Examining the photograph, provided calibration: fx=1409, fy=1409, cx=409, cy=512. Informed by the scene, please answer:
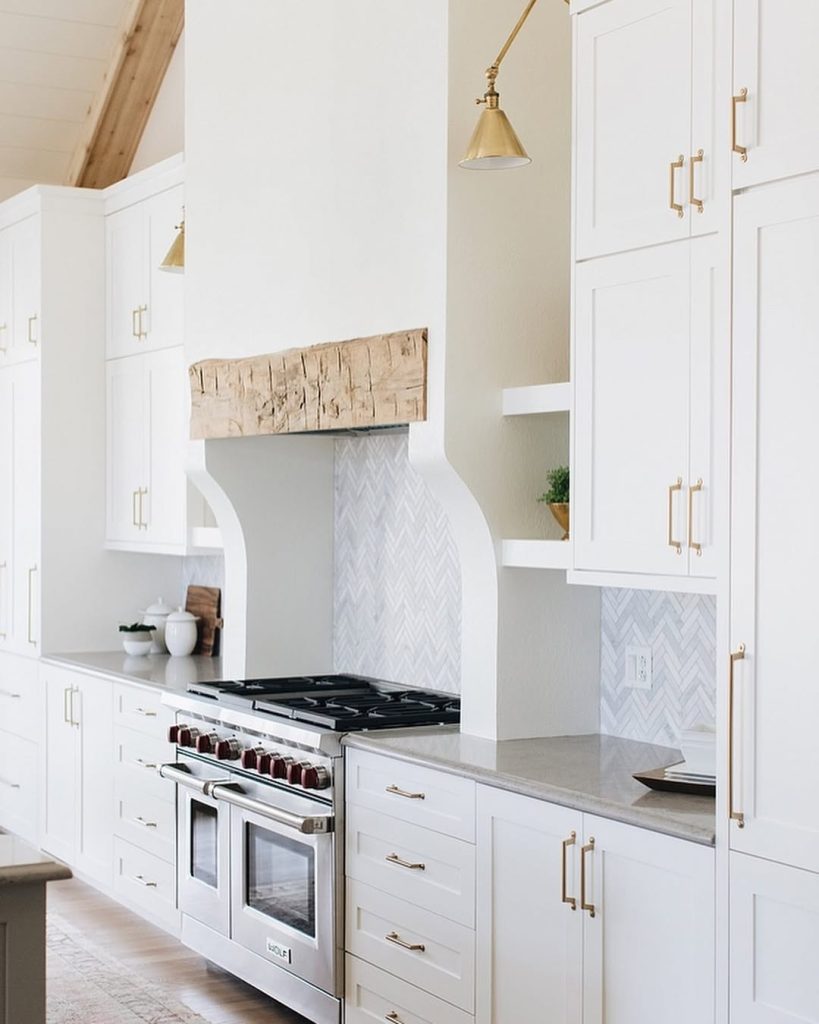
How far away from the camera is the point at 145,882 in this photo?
4945 millimetres

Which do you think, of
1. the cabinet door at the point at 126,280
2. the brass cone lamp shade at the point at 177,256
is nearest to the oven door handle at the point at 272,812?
the brass cone lamp shade at the point at 177,256

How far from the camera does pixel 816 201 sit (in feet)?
Result: 8.02

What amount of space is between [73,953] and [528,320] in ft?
8.64

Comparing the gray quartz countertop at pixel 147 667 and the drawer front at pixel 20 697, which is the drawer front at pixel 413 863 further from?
the drawer front at pixel 20 697

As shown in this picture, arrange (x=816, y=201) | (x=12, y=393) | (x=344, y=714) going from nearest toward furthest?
1. (x=816, y=201)
2. (x=344, y=714)
3. (x=12, y=393)

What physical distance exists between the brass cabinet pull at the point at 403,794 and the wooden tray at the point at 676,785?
655mm

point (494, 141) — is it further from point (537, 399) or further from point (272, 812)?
point (272, 812)

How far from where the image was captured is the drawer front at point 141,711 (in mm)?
4844

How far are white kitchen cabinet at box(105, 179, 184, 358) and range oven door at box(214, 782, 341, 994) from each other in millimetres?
2092

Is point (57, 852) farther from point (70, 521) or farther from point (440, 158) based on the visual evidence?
point (440, 158)

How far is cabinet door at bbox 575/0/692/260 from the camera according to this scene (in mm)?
2855

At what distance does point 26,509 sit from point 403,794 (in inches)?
123

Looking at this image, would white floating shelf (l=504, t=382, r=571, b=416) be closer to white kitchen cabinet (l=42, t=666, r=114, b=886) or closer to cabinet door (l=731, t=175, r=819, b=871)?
cabinet door (l=731, t=175, r=819, b=871)

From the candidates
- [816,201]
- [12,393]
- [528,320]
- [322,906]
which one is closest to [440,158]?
[528,320]
